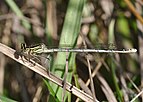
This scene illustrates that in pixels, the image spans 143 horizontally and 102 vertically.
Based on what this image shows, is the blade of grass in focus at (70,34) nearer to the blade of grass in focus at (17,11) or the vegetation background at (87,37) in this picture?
the vegetation background at (87,37)

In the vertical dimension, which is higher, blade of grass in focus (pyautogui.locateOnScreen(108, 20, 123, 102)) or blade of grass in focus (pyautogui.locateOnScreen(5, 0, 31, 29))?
blade of grass in focus (pyautogui.locateOnScreen(5, 0, 31, 29))

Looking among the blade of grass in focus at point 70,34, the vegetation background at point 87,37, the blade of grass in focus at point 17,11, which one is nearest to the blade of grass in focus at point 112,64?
the vegetation background at point 87,37

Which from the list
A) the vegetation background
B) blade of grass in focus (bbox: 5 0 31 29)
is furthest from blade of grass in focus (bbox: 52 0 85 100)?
blade of grass in focus (bbox: 5 0 31 29)

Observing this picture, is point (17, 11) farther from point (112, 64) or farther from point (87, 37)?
point (112, 64)

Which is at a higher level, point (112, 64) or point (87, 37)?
point (87, 37)

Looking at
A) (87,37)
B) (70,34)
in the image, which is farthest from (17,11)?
(70,34)

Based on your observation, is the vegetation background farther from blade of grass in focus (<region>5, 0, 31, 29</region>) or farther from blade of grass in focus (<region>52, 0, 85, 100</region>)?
blade of grass in focus (<region>52, 0, 85, 100</region>)
